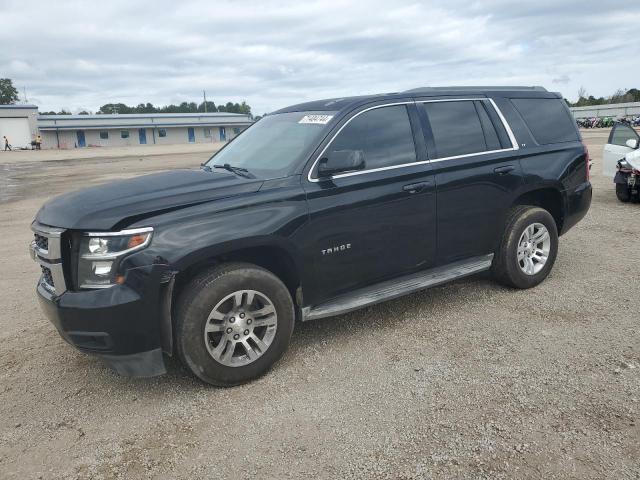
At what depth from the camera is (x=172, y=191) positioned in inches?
140

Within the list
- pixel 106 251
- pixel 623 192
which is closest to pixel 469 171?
pixel 106 251

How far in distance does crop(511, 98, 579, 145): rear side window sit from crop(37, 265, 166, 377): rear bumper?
400cm

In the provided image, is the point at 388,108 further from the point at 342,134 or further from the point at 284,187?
the point at 284,187

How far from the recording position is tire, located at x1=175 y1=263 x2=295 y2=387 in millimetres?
3338

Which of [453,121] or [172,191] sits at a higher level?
[453,121]

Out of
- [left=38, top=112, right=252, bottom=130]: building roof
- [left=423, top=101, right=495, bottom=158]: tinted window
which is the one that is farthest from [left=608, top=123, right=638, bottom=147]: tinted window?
[left=38, top=112, right=252, bottom=130]: building roof

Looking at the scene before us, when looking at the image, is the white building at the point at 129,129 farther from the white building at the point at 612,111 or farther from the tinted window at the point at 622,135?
the tinted window at the point at 622,135

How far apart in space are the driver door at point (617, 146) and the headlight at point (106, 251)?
9.65 meters

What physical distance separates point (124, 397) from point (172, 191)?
148cm

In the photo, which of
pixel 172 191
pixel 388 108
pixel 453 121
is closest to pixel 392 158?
pixel 388 108

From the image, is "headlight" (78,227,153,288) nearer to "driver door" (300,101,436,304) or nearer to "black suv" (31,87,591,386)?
"black suv" (31,87,591,386)

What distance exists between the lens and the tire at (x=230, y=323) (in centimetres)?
334

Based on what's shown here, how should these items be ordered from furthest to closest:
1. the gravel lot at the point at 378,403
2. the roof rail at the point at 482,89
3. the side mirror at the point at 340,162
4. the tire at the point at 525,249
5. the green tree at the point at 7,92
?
the green tree at the point at 7,92, the tire at the point at 525,249, the roof rail at the point at 482,89, the side mirror at the point at 340,162, the gravel lot at the point at 378,403

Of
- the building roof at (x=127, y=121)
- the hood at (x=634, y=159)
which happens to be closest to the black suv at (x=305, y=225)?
the hood at (x=634, y=159)
